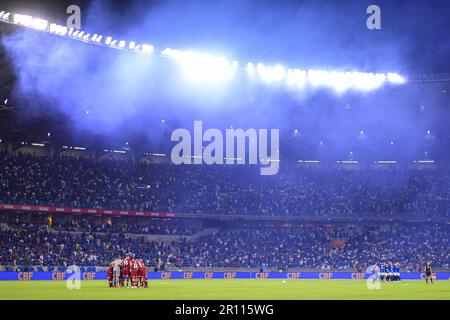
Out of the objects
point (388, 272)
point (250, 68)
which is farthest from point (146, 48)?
point (388, 272)

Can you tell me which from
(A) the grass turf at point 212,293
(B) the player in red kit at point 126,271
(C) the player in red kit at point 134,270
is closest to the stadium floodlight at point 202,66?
(A) the grass turf at point 212,293

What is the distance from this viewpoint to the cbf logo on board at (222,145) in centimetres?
7906

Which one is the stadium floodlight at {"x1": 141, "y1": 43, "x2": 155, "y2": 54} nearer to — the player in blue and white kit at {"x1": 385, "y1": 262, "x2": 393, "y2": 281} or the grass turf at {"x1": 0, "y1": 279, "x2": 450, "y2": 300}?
the grass turf at {"x1": 0, "y1": 279, "x2": 450, "y2": 300}

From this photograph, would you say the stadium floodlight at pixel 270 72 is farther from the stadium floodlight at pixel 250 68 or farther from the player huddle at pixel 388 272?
the player huddle at pixel 388 272

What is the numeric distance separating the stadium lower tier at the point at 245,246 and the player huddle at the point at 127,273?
25017mm

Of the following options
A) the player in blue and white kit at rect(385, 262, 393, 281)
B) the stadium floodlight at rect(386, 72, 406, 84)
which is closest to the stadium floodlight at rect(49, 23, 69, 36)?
the player in blue and white kit at rect(385, 262, 393, 281)

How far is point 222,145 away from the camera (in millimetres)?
79625

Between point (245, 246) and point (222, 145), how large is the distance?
11806mm

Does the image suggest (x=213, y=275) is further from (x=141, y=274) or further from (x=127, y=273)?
(x=127, y=273)

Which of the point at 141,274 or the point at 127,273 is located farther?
the point at 141,274

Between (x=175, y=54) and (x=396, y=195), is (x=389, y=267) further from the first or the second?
(x=396, y=195)

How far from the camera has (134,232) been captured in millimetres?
77375

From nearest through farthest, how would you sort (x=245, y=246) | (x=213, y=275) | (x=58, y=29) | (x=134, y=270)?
(x=134, y=270), (x=58, y=29), (x=213, y=275), (x=245, y=246)
